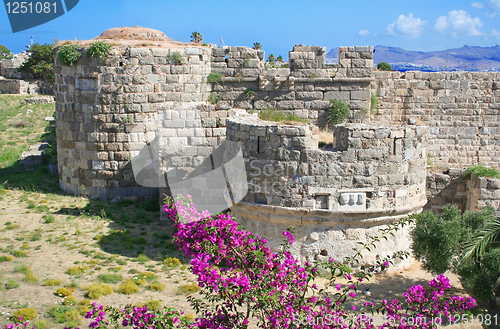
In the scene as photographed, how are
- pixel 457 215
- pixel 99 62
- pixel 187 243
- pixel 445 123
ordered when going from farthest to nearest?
1. pixel 445 123
2. pixel 99 62
3. pixel 457 215
4. pixel 187 243

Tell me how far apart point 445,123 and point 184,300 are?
10.3 metres

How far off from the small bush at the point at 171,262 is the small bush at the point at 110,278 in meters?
1.06

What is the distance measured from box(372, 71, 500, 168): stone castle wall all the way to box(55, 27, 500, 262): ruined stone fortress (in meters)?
0.03

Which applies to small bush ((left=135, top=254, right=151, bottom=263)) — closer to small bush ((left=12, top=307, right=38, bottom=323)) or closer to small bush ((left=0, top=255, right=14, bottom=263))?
small bush ((left=0, top=255, right=14, bottom=263))

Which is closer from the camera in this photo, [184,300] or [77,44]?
[184,300]

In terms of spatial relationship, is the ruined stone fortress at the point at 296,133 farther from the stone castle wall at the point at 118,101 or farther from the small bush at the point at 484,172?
the small bush at the point at 484,172

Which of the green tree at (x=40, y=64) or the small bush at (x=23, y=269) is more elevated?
the green tree at (x=40, y=64)

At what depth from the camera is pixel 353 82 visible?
12.8m

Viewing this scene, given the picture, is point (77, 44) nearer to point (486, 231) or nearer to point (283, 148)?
point (283, 148)

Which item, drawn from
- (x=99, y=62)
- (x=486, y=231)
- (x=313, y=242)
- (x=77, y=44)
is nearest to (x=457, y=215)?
(x=486, y=231)

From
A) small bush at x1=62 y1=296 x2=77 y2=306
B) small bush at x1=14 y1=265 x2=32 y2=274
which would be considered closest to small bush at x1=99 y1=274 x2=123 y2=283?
small bush at x1=62 y1=296 x2=77 y2=306

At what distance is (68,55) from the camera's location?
12555 millimetres

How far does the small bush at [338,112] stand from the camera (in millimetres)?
12641

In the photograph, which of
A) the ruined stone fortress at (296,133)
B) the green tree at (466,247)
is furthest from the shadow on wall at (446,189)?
the green tree at (466,247)
